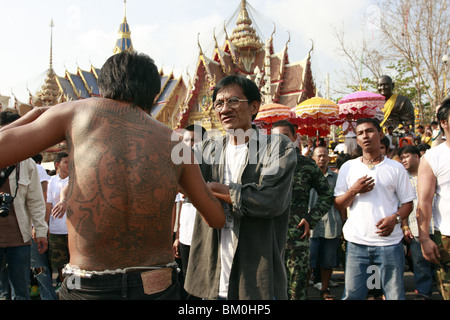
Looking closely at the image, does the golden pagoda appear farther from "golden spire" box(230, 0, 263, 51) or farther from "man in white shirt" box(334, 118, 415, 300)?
"man in white shirt" box(334, 118, 415, 300)

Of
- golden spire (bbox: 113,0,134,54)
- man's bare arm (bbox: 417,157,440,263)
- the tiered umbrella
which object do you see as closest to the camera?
man's bare arm (bbox: 417,157,440,263)

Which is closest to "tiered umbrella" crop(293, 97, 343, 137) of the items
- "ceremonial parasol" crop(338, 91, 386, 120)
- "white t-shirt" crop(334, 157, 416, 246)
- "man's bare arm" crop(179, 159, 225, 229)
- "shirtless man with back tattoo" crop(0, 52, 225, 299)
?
"ceremonial parasol" crop(338, 91, 386, 120)

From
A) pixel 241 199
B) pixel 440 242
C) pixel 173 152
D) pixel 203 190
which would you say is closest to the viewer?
pixel 173 152

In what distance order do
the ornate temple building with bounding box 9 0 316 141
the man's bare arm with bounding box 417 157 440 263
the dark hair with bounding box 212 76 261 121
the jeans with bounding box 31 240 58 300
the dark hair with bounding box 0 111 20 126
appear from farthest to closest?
the ornate temple building with bounding box 9 0 316 141 → the jeans with bounding box 31 240 58 300 → the dark hair with bounding box 0 111 20 126 → the man's bare arm with bounding box 417 157 440 263 → the dark hair with bounding box 212 76 261 121

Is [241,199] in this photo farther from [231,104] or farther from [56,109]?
[56,109]

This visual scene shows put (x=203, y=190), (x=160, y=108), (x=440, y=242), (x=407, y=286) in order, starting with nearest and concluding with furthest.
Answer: (x=203, y=190) < (x=440, y=242) < (x=407, y=286) < (x=160, y=108)

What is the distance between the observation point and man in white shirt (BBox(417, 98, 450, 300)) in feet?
8.60

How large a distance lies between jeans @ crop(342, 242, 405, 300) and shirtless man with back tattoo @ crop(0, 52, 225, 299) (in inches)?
82.0

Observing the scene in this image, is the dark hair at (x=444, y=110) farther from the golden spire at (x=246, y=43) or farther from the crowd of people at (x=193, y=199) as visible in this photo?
the golden spire at (x=246, y=43)

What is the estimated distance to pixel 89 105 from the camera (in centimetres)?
154

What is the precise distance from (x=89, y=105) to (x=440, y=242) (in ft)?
8.61

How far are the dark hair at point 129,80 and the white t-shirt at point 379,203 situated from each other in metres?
2.30

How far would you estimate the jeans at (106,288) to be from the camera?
148 centimetres
